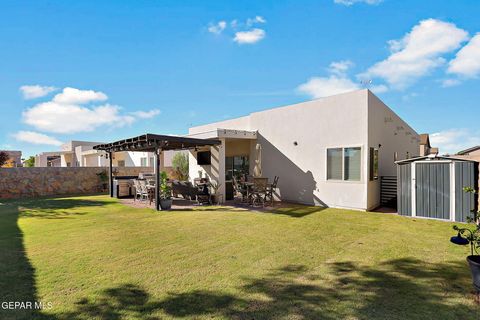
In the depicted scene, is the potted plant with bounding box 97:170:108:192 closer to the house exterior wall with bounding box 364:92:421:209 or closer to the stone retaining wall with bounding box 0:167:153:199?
the stone retaining wall with bounding box 0:167:153:199

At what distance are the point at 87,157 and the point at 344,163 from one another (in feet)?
101

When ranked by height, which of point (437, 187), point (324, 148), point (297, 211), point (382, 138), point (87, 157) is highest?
point (382, 138)

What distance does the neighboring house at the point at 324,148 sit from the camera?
9.93 m

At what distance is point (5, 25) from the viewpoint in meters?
9.41

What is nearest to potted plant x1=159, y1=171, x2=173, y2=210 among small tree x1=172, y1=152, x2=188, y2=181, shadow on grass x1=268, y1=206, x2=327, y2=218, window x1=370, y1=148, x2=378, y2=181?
shadow on grass x1=268, y1=206, x2=327, y2=218

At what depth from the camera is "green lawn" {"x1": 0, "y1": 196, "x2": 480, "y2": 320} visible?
304 centimetres

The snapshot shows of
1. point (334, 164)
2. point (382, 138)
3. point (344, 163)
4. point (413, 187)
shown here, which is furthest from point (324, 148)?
point (413, 187)

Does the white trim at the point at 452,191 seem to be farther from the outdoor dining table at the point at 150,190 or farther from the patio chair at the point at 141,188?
the patio chair at the point at 141,188

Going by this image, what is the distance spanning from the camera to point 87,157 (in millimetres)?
31031

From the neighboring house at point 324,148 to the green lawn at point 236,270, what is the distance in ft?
9.50

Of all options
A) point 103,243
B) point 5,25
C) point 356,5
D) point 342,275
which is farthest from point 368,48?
point 5,25

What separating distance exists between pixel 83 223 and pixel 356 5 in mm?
12085

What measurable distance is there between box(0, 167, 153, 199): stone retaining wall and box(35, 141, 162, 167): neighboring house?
6.59 metres

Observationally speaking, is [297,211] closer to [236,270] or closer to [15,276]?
[236,270]
